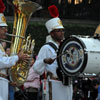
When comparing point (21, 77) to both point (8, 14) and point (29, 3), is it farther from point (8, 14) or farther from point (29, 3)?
point (8, 14)

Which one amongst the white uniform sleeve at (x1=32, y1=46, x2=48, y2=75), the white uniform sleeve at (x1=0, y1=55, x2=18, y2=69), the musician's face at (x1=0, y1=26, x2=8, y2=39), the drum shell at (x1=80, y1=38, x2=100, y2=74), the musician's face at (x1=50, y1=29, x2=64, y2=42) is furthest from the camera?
the musician's face at (x1=50, y1=29, x2=64, y2=42)

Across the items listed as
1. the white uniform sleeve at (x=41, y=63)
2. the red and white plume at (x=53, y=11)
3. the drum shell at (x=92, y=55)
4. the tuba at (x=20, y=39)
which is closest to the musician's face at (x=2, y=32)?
the tuba at (x=20, y=39)

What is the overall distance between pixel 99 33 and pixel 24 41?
1053mm

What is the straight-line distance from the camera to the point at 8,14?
14766mm

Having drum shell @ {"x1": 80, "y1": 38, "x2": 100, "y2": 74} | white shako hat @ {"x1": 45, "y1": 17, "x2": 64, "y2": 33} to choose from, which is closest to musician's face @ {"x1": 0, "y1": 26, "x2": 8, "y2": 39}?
white shako hat @ {"x1": 45, "y1": 17, "x2": 64, "y2": 33}

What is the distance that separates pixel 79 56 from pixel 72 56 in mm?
160

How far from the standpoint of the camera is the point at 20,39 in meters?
5.41

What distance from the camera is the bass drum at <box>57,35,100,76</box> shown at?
495cm

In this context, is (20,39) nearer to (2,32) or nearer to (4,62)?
(2,32)

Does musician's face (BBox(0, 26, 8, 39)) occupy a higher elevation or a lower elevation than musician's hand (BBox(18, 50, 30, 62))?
higher

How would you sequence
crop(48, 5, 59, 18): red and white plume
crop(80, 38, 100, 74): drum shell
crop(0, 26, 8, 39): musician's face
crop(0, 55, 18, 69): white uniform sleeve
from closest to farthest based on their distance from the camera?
crop(80, 38, 100, 74): drum shell < crop(0, 55, 18, 69): white uniform sleeve < crop(0, 26, 8, 39): musician's face < crop(48, 5, 59, 18): red and white plume

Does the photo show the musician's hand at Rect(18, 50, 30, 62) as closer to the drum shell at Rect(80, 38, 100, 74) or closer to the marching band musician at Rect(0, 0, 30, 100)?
the marching band musician at Rect(0, 0, 30, 100)

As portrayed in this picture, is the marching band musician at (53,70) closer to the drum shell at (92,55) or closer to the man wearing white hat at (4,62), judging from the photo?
the man wearing white hat at (4,62)

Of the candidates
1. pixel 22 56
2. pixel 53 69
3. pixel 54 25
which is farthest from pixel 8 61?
pixel 54 25
